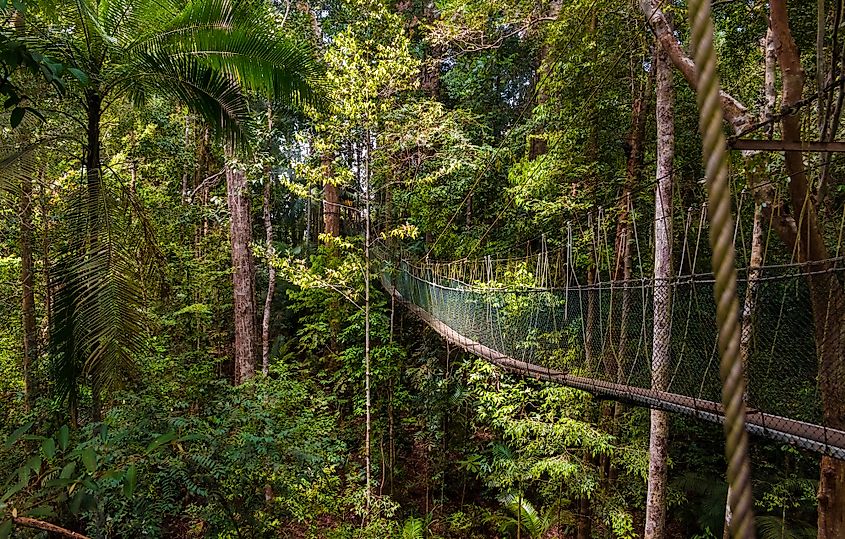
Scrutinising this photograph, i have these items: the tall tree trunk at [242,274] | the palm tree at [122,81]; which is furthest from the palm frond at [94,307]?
the tall tree trunk at [242,274]

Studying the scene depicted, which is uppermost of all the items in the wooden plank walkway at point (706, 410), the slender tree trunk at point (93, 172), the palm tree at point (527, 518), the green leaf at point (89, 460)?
the slender tree trunk at point (93, 172)

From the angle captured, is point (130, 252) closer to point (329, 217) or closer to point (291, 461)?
point (291, 461)

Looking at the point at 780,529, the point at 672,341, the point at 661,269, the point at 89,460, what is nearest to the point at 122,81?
the point at 89,460

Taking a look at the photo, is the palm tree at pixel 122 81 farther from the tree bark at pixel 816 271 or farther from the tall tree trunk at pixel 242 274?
the tall tree trunk at pixel 242 274

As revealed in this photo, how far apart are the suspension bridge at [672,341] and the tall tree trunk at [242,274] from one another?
162cm

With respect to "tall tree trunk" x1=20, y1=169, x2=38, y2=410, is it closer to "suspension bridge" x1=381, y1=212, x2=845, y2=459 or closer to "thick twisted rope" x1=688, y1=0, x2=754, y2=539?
"suspension bridge" x1=381, y1=212, x2=845, y2=459

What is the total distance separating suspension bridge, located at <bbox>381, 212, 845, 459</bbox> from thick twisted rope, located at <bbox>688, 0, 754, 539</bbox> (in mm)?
1371

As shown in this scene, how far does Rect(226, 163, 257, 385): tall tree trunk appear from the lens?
154 inches

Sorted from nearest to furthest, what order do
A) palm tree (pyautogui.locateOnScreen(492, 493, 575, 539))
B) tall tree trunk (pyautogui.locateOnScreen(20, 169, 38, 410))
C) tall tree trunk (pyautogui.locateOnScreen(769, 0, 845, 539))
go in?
tall tree trunk (pyautogui.locateOnScreen(769, 0, 845, 539)) < tall tree trunk (pyautogui.locateOnScreen(20, 169, 38, 410)) < palm tree (pyautogui.locateOnScreen(492, 493, 575, 539))

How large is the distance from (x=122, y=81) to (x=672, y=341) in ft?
9.63

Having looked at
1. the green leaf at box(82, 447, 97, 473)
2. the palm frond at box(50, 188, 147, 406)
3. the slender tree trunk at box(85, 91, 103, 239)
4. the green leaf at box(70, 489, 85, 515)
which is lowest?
the green leaf at box(70, 489, 85, 515)

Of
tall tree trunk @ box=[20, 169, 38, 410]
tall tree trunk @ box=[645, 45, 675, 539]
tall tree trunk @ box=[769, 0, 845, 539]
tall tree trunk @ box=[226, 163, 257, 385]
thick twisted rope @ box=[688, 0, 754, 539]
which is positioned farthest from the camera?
tall tree trunk @ box=[226, 163, 257, 385]

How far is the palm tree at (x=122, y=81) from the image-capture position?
1.47m

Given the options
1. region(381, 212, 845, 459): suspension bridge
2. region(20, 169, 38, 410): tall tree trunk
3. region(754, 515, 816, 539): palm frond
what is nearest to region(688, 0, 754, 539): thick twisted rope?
region(381, 212, 845, 459): suspension bridge
